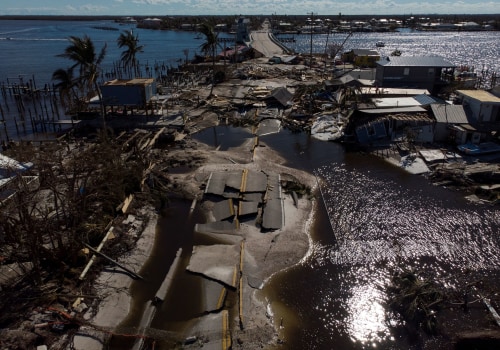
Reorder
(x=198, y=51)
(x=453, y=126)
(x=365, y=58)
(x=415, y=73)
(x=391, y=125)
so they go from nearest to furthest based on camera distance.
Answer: (x=453, y=126), (x=391, y=125), (x=415, y=73), (x=365, y=58), (x=198, y=51)

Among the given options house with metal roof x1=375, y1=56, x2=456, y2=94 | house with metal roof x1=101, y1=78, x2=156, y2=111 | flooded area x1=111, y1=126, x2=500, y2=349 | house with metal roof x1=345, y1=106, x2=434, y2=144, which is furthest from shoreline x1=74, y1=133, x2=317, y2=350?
house with metal roof x1=375, y1=56, x2=456, y2=94

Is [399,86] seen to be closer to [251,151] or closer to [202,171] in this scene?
[251,151]

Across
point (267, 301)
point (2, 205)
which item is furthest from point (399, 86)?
point (2, 205)

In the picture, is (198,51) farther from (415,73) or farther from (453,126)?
(453,126)

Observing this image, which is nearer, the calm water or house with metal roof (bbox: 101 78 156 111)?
house with metal roof (bbox: 101 78 156 111)

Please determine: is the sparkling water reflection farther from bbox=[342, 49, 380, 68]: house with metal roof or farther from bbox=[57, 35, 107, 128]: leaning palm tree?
bbox=[342, 49, 380, 68]: house with metal roof

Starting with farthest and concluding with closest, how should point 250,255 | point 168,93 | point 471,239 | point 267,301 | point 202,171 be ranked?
point 168,93, point 202,171, point 471,239, point 250,255, point 267,301

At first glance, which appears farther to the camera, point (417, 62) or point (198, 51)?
point (198, 51)

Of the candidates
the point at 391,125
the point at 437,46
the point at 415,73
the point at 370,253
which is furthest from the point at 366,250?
the point at 437,46

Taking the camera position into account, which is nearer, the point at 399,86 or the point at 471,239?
the point at 471,239
